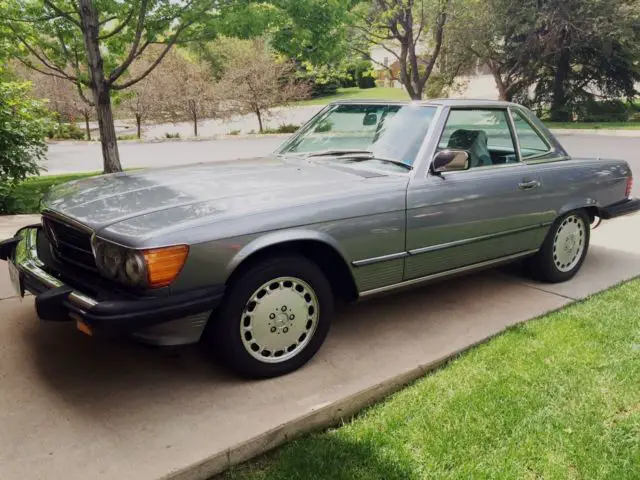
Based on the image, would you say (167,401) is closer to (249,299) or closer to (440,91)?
(249,299)

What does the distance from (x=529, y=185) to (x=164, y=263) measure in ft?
9.72

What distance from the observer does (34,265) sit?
3.17m

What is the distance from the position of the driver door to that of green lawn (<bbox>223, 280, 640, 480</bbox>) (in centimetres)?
70

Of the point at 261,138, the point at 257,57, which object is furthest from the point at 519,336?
the point at 257,57

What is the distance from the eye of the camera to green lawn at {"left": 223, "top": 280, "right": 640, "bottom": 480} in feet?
8.14

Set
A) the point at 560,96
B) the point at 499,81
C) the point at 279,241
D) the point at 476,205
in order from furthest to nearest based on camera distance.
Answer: the point at 499,81 < the point at 560,96 < the point at 476,205 < the point at 279,241

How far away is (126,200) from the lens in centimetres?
314

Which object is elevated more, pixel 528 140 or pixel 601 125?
pixel 528 140

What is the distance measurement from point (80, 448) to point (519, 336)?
8.97 feet

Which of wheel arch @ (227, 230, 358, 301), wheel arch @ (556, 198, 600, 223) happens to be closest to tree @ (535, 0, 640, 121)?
wheel arch @ (556, 198, 600, 223)

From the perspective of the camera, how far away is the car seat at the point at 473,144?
435 cm

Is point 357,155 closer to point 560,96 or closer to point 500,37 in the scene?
point 500,37

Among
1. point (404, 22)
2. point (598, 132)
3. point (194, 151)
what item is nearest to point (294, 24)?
point (404, 22)

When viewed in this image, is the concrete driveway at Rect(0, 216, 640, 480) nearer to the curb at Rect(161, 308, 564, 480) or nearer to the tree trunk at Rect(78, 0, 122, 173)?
the curb at Rect(161, 308, 564, 480)
